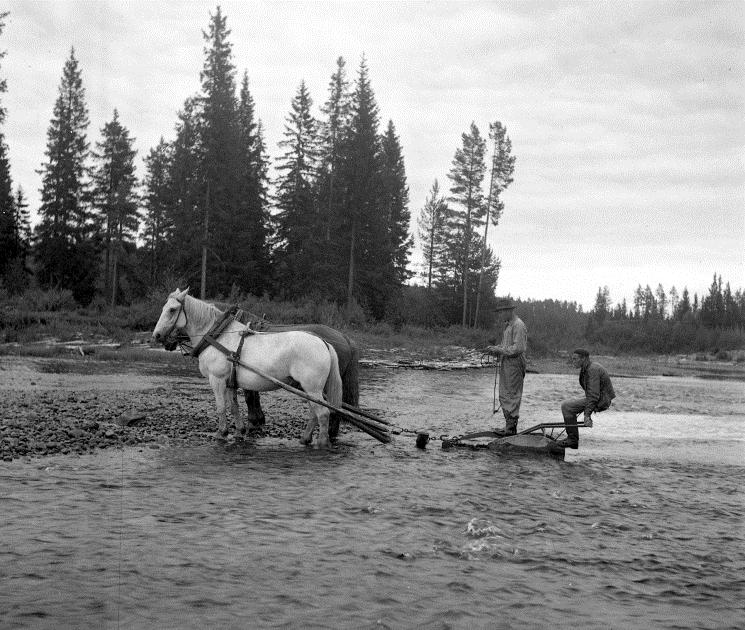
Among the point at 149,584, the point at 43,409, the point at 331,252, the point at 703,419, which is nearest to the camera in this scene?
the point at 149,584

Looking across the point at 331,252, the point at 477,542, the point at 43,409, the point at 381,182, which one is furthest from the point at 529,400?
the point at 381,182

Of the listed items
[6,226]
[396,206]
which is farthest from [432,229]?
[6,226]

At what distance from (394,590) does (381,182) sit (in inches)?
1864

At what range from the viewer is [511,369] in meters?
11.5

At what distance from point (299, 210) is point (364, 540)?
44765mm

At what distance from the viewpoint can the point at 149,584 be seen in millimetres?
4891

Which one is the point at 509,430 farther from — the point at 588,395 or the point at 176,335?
the point at 176,335

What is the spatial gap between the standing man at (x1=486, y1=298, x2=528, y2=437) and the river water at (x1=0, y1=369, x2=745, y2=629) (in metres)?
1.04

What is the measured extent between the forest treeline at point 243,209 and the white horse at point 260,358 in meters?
31.9

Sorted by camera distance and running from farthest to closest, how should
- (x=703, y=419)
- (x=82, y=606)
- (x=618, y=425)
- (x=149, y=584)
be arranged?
(x=703, y=419), (x=618, y=425), (x=149, y=584), (x=82, y=606)

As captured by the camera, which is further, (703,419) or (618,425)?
(703,419)

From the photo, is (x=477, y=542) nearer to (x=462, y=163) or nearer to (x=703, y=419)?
(x=703, y=419)

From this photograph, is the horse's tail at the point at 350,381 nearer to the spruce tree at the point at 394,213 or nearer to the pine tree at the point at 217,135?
the pine tree at the point at 217,135

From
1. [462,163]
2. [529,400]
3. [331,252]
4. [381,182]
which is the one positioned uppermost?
[462,163]
